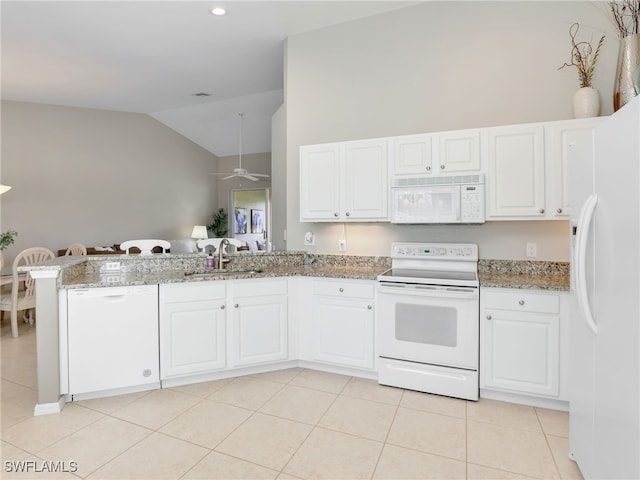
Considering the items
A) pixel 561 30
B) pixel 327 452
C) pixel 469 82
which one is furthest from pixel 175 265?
pixel 561 30

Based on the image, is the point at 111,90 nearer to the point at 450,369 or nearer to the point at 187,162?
the point at 187,162

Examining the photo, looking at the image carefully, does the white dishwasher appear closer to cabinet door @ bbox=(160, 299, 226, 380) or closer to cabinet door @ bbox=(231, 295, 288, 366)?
cabinet door @ bbox=(160, 299, 226, 380)

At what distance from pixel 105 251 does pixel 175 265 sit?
372 cm

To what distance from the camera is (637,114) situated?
1.17m

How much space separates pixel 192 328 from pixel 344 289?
1223 millimetres

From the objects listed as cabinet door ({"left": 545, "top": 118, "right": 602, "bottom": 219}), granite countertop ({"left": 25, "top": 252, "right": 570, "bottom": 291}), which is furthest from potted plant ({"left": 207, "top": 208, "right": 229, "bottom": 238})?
cabinet door ({"left": 545, "top": 118, "right": 602, "bottom": 219})

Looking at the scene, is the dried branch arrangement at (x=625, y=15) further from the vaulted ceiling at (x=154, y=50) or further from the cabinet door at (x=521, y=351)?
the cabinet door at (x=521, y=351)

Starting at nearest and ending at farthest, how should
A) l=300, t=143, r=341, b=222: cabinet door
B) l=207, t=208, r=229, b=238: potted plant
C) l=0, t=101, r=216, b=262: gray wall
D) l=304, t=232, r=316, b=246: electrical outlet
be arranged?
l=300, t=143, r=341, b=222: cabinet door
l=304, t=232, r=316, b=246: electrical outlet
l=0, t=101, r=216, b=262: gray wall
l=207, t=208, r=229, b=238: potted plant

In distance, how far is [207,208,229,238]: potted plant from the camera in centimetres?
880

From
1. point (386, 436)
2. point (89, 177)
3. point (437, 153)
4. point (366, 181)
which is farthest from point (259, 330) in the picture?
point (89, 177)

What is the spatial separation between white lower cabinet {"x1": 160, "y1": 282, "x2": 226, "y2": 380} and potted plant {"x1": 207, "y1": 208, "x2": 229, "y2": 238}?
20.5ft

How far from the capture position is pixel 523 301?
240cm

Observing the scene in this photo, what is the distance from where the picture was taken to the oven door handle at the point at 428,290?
2492mm

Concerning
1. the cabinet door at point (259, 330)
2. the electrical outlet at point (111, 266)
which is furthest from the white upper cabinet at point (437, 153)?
the electrical outlet at point (111, 266)
